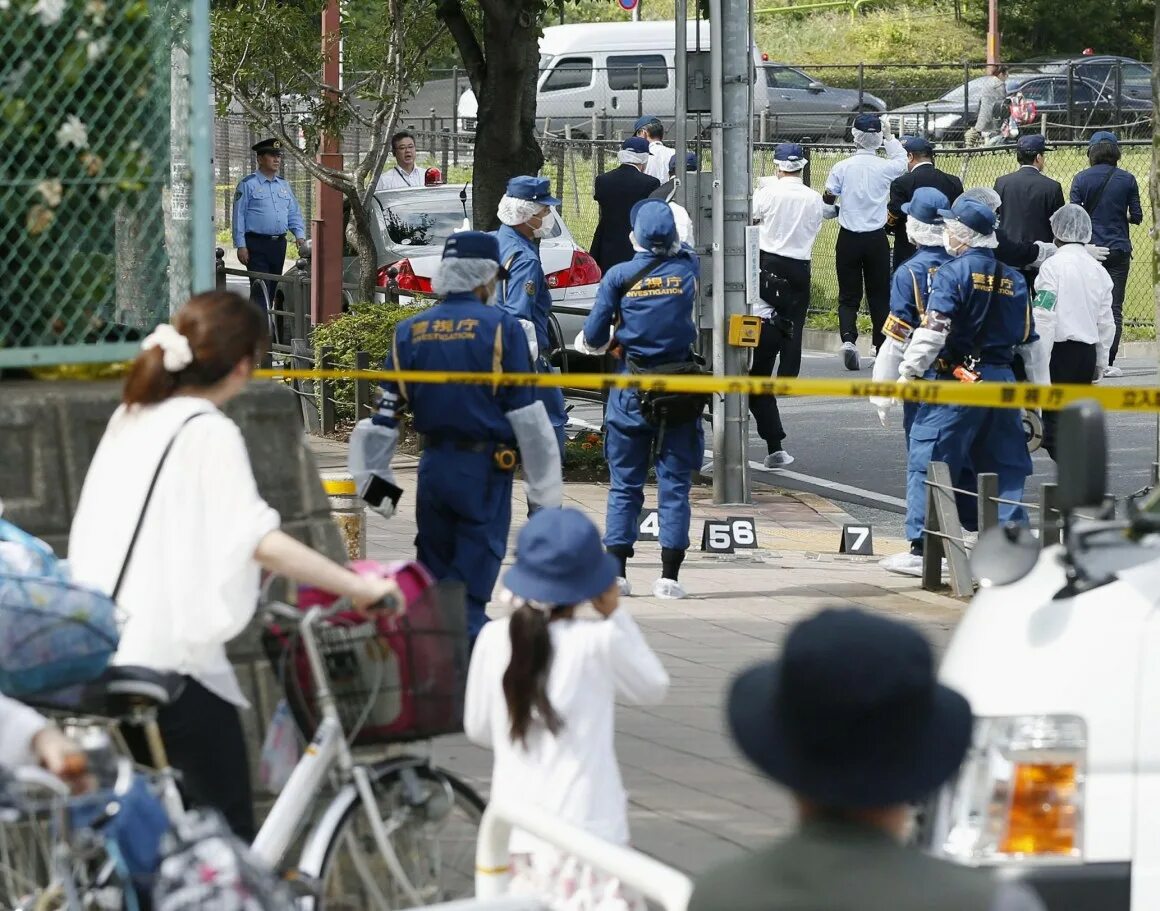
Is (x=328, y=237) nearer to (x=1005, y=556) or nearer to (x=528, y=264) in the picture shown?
(x=528, y=264)

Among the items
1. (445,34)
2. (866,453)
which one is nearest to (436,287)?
(866,453)

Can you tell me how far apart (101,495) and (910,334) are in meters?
6.93

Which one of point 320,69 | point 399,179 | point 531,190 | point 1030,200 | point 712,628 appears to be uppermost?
point 320,69

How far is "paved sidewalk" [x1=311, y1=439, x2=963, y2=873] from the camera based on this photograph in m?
6.59

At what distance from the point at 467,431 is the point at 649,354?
2690 mm

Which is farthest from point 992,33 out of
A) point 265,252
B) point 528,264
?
point 528,264

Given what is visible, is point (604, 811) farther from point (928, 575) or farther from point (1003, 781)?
point (928, 575)

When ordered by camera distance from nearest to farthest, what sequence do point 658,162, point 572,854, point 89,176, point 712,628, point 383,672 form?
point 572,854 < point 383,672 < point 89,176 < point 712,628 < point 658,162

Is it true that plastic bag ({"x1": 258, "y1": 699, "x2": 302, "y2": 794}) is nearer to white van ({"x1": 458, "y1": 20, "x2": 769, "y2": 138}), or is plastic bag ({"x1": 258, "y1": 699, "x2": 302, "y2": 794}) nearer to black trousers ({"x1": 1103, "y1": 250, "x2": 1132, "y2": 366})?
black trousers ({"x1": 1103, "y1": 250, "x2": 1132, "y2": 366})

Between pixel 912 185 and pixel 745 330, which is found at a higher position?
pixel 912 185

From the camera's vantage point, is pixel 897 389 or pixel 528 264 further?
pixel 528 264

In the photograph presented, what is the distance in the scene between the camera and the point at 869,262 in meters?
18.6

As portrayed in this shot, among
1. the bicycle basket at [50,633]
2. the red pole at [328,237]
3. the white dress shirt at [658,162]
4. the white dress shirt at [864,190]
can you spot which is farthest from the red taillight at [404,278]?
the bicycle basket at [50,633]

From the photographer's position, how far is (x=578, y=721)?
459 centimetres
